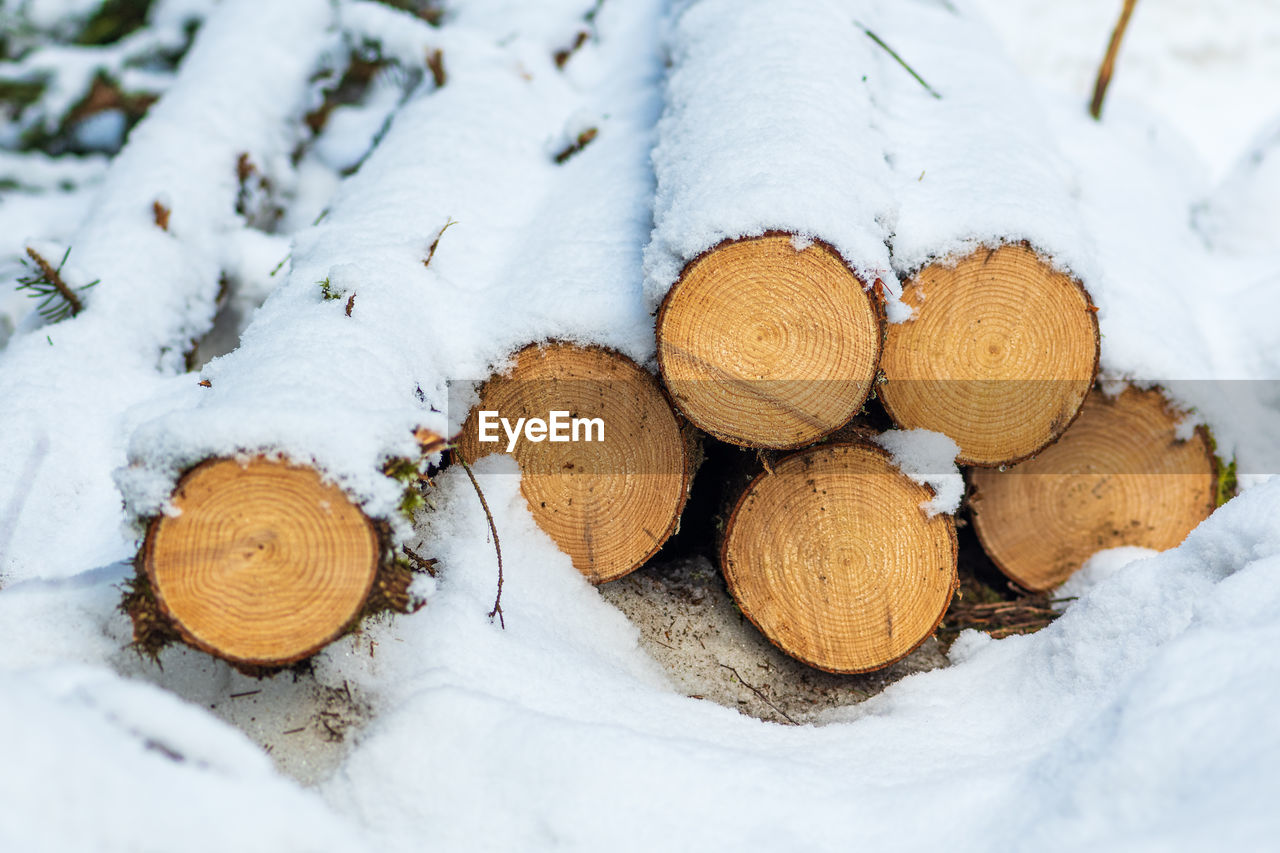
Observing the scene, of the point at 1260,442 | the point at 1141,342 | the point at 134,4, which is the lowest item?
the point at 134,4

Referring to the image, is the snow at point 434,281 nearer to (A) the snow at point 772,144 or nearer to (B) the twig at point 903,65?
(A) the snow at point 772,144

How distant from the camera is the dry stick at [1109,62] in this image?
3.64m

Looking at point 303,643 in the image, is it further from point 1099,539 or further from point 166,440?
point 1099,539

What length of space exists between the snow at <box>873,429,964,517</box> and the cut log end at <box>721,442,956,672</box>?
0.09 feet

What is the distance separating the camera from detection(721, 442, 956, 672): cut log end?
7.23 feet

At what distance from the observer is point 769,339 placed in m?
1.92

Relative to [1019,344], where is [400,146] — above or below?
below

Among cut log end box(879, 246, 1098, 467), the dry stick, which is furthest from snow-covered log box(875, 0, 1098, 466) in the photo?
the dry stick

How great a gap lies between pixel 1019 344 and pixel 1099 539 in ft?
2.82

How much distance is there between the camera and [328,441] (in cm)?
158

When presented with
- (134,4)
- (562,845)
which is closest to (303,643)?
(562,845)

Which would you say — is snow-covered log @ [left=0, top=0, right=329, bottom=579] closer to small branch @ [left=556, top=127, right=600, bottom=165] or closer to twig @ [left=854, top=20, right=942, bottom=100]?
small branch @ [left=556, top=127, right=600, bottom=165]

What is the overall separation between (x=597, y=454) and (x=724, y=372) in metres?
0.44

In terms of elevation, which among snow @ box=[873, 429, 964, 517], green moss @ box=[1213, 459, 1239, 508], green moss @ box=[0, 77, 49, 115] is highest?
snow @ box=[873, 429, 964, 517]
